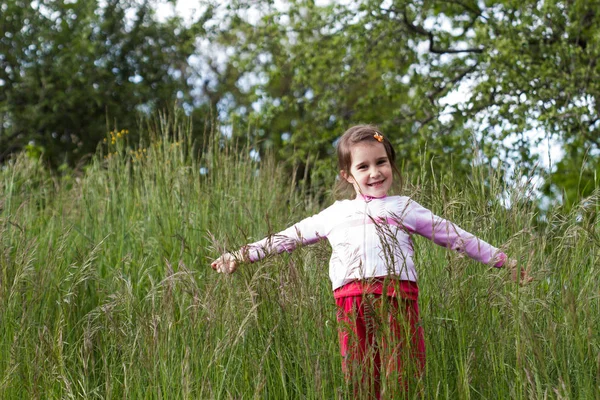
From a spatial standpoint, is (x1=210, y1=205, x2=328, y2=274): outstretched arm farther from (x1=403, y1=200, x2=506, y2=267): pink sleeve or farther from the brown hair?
(x1=403, y1=200, x2=506, y2=267): pink sleeve

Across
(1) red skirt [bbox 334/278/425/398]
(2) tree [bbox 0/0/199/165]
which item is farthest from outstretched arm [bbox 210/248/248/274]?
(2) tree [bbox 0/0/199/165]

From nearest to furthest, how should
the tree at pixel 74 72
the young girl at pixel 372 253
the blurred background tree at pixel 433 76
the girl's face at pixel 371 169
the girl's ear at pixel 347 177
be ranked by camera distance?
the young girl at pixel 372 253, the girl's face at pixel 371 169, the girl's ear at pixel 347 177, the blurred background tree at pixel 433 76, the tree at pixel 74 72

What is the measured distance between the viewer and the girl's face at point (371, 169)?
3051mm

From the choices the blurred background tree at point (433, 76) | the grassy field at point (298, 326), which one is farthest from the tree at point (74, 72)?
the grassy field at point (298, 326)

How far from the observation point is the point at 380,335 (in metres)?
2.59

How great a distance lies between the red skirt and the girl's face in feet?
1.29

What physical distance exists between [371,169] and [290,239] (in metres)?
0.42

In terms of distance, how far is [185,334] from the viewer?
279cm

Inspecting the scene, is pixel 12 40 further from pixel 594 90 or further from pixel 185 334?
pixel 185 334

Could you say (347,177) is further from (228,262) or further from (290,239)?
(228,262)

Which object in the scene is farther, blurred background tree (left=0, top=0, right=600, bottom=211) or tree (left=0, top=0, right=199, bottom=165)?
tree (left=0, top=0, right=199, bottom=165)

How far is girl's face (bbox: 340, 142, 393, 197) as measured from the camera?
3051 mm

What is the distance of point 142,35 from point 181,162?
1512cm

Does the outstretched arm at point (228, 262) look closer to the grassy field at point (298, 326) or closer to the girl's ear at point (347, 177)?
the grassy field at point (298, 326)
